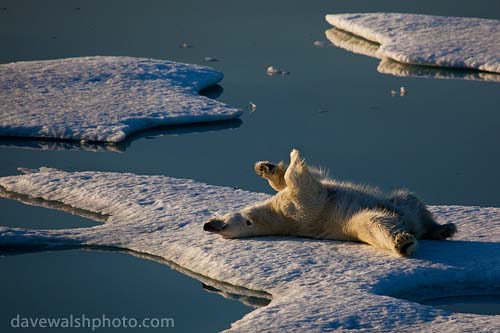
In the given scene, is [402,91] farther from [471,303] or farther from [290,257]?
[471,303]

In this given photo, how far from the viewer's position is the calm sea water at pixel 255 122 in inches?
278

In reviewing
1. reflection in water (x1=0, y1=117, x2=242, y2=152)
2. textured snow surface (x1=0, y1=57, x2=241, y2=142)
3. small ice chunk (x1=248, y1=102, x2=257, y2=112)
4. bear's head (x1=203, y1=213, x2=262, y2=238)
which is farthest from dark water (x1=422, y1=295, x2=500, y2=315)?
small ice chunk (x1=248, y1=102, x2=257, y2=112)

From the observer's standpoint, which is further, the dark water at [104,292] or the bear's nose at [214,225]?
the bear's nose at [214,225]

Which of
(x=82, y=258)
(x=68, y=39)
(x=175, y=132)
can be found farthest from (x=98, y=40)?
(x=82, y=258)

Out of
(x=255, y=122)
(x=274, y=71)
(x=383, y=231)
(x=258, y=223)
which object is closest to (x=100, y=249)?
(x=258, y=223)

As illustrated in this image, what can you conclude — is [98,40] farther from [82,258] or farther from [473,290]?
[473,290]

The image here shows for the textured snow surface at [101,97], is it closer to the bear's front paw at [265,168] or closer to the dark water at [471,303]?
the bear's front paw at [265,168]

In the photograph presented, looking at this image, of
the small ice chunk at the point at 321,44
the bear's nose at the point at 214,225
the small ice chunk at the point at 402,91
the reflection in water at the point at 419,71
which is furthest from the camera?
the small ice chunk at the point at 321,44

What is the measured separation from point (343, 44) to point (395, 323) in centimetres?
779

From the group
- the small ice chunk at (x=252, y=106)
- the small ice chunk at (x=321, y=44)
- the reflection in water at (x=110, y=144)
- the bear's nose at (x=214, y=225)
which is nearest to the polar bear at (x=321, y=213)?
the bear's nose at (x=214, y=225)

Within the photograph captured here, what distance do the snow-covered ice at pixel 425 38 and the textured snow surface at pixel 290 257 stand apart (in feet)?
14.5

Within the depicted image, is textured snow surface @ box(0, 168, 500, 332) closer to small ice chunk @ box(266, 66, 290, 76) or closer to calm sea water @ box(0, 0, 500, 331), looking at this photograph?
calm sea water @ box(0, 0, 500, 331)

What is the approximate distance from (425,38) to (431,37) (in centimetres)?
8

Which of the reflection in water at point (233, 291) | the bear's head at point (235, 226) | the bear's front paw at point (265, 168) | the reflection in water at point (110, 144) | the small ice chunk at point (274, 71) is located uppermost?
the small ice chunk at point (274, 71)
